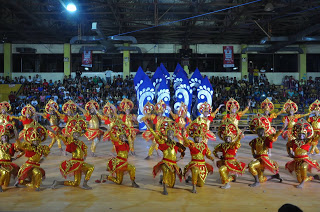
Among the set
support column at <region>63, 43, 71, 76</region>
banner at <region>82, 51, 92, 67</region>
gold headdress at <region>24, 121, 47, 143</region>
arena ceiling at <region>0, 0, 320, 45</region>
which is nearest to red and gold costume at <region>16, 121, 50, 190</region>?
gold headdress at <region>24, 121, 47, 143</region>

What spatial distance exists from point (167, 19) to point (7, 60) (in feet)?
Answer: 40.5

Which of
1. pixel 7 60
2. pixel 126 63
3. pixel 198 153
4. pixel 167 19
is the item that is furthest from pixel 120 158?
pixel 7 60

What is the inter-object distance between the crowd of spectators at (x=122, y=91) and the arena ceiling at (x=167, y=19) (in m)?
3.11

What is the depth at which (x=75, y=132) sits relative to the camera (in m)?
5.71

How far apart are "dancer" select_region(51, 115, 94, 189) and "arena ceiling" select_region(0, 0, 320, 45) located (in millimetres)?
7173

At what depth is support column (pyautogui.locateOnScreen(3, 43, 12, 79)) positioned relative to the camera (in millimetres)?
21719

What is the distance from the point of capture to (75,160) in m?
5.64

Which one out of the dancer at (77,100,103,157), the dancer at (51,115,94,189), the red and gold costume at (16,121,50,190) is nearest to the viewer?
the red and gold costume at (16,121,50,190)

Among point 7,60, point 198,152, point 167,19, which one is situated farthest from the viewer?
point 7,60

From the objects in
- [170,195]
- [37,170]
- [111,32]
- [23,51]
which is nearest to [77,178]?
[37,170]

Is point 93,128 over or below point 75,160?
over

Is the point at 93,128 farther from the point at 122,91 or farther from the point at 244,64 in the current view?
the point at 244,64

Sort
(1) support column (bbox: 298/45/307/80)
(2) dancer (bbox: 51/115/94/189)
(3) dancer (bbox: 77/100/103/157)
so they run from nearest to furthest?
(2) dancer (bbox: 51/115/94/189)
(3) dancer (bbox: 77/100/103/157)
(1) support column (bbox: 298/45/307/80)

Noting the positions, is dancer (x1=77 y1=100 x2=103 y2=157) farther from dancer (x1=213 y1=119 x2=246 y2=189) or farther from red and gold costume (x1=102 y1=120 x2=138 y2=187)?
dancer (x1=213 y1=119 x2=246 y2=189)
